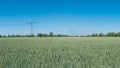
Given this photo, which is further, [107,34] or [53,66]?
[107,34]

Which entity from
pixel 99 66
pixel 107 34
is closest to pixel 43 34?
pixel 107 34

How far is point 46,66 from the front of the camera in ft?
21.6

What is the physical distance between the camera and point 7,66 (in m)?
6.48

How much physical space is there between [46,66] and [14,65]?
87cm

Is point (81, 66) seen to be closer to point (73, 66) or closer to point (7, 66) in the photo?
point (73, 66)

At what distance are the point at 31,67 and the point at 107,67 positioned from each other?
6.71 feet

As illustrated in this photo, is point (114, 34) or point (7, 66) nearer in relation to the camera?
point (7, 66)

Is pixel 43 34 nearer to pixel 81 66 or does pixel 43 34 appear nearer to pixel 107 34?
pixel 107 34

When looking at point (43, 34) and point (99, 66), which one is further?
point (43, 34)

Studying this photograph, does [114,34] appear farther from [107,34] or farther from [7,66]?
[7,66]

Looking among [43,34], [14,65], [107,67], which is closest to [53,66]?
[14,65]

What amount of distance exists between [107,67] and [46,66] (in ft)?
5.41

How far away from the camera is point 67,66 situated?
671cm

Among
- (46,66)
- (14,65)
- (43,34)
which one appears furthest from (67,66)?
(43,34)
